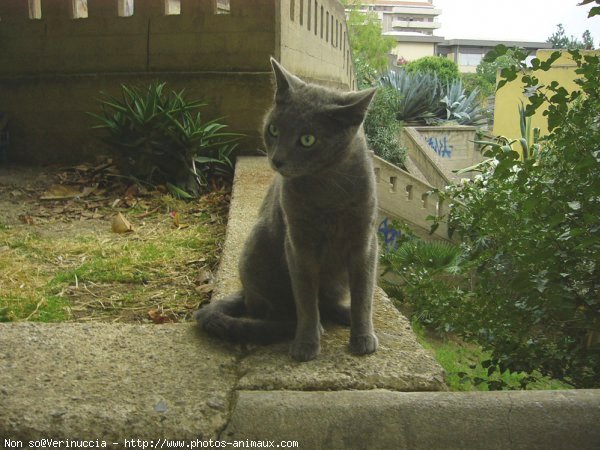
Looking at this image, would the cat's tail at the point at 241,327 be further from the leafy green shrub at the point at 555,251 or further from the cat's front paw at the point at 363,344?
the leafy green shrub at the point at 555,251

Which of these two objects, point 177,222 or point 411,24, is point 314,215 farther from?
point 411,24

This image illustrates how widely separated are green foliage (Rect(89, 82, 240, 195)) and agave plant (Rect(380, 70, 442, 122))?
10.8 m

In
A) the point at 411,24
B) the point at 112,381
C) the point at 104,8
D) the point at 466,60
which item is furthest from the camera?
the point at 411,24

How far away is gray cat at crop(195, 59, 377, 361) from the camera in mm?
1914

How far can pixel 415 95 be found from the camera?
51.8ft

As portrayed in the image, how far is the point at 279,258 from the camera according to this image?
7.39ft

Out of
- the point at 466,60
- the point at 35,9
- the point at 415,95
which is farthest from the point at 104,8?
the point at 466,60

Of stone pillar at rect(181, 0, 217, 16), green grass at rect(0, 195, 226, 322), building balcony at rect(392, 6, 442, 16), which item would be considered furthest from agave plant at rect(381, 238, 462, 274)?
building balcony at rect(392, 6, 442, 16)

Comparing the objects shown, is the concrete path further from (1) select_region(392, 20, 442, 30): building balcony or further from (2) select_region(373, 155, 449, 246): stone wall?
(1) select_region(392, 20, 442, 30): building balcony

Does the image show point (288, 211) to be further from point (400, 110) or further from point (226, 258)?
point (400, 110)

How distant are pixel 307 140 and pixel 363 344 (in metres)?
0.70

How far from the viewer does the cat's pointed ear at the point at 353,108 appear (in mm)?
1891

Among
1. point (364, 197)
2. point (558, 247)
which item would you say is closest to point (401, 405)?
point (364, 197)

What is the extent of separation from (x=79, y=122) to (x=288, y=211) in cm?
435
